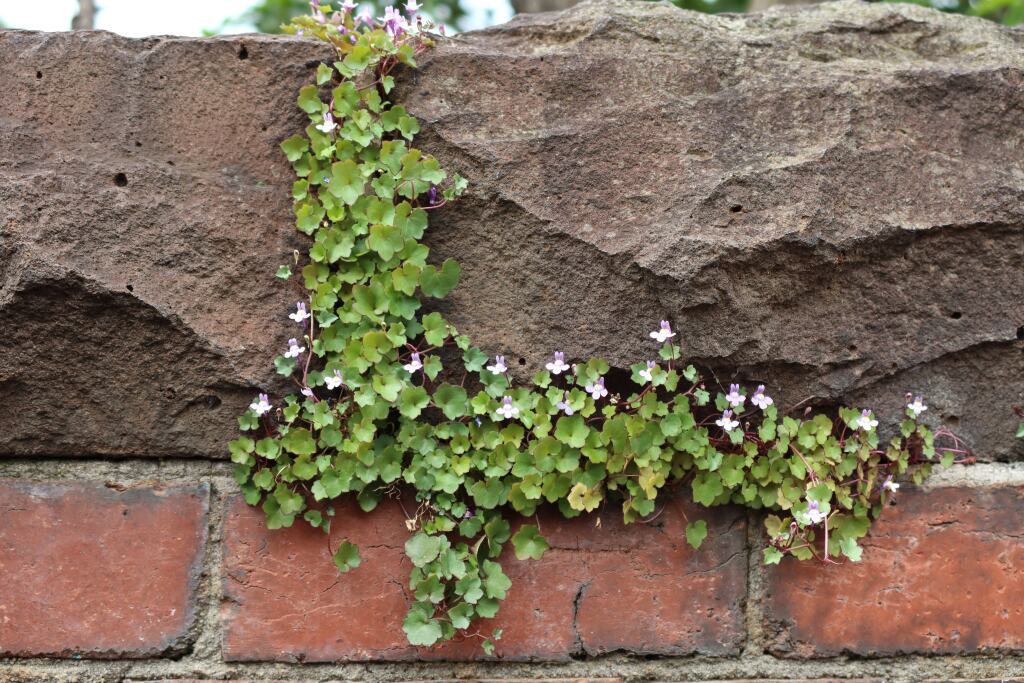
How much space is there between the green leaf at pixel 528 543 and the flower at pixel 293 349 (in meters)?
0.29

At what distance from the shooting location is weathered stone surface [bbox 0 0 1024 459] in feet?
3.23

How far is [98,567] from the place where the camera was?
40.4 inches

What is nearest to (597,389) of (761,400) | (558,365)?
(558,365)

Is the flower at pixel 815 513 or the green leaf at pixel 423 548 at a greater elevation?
the flower at pixel 815 513

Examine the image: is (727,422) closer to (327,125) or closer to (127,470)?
(327,125)

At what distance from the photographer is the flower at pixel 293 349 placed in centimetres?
99

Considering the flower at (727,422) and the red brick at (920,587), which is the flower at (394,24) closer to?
the flower at (727,422)

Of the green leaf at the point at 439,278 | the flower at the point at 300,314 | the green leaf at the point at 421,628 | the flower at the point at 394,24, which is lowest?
the green leaf at the point at 421,628

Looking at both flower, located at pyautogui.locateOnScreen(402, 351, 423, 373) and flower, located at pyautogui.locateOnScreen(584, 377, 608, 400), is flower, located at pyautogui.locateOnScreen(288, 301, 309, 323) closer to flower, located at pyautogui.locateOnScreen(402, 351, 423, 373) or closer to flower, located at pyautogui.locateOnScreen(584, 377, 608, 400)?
flower, located at pyautogui.locateOnScreen(402, 351, 423, 373)

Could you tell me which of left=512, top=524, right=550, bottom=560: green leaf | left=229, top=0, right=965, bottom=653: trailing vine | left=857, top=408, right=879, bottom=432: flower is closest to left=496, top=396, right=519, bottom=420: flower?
left=229, top=0, right=965, bottom=653: trailing vine

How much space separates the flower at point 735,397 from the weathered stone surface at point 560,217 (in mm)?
19

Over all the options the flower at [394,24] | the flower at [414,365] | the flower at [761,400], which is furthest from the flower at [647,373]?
the flower at [394,24]

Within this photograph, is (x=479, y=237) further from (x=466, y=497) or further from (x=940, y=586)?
(x=940, y=586)

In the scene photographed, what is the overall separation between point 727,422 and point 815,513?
13 centimetres
